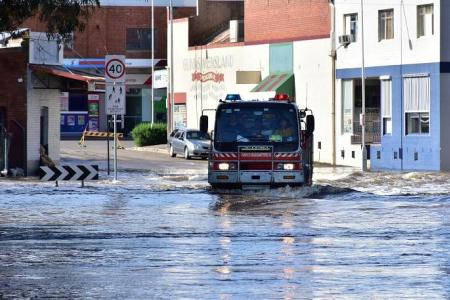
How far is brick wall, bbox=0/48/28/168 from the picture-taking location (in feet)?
133

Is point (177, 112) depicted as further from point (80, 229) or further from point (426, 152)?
point (80, 229)

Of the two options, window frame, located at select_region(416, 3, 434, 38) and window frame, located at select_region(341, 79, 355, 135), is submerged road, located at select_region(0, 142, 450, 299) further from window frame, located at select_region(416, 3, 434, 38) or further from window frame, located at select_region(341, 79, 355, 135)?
window frame, located at select_region(341, 79, 355, 135)

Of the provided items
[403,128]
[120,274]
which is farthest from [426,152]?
[120,274]

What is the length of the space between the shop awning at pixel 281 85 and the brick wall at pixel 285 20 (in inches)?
70.0

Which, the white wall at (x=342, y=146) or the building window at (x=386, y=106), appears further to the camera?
the white wall at (x=342, y=146)

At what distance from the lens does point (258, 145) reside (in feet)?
97.9

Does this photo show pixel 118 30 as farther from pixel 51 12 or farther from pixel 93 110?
pixel 51 12

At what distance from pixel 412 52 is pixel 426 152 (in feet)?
13.0

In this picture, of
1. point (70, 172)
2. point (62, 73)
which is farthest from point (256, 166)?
point (62, 73)

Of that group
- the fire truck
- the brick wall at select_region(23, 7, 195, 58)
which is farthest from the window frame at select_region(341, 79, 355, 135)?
the brick wall at select_region(23, 7, 195, 58)

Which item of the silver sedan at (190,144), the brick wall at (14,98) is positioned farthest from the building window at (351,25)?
the brick wall at (14,98)

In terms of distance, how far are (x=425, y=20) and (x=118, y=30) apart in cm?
4033

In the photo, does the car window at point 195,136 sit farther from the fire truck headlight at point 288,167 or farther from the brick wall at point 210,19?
the fire truck headlight at point 288,167

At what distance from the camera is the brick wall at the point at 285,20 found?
55.1 meters
